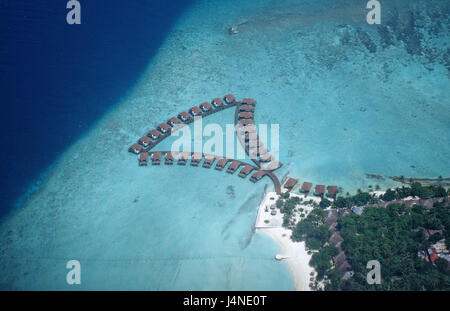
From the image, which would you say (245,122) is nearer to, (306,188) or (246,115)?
(246,115)

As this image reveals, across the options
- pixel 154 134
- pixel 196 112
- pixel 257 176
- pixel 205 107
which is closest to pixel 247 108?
pixel 205 107

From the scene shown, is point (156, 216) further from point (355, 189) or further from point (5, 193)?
point (355, 189)

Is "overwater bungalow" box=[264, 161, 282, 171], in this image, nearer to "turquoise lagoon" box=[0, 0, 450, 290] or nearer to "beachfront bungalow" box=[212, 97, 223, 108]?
"turquoise lagoon" box=[0, 0, 450, 290]

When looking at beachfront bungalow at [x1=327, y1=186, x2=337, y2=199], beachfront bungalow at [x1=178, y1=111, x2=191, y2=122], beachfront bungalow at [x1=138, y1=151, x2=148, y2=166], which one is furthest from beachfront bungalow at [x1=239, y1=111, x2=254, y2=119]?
beachfront bungalow at [x1=327, y1=186, x2=337, y2=199]

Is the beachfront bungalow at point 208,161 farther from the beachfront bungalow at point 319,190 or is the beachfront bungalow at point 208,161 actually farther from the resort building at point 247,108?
the beachfront bungalow at point 319,190

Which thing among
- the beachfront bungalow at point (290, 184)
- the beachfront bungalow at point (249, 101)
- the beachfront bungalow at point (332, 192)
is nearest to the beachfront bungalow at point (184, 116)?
the beachfront bungalow at point (249, 101)
